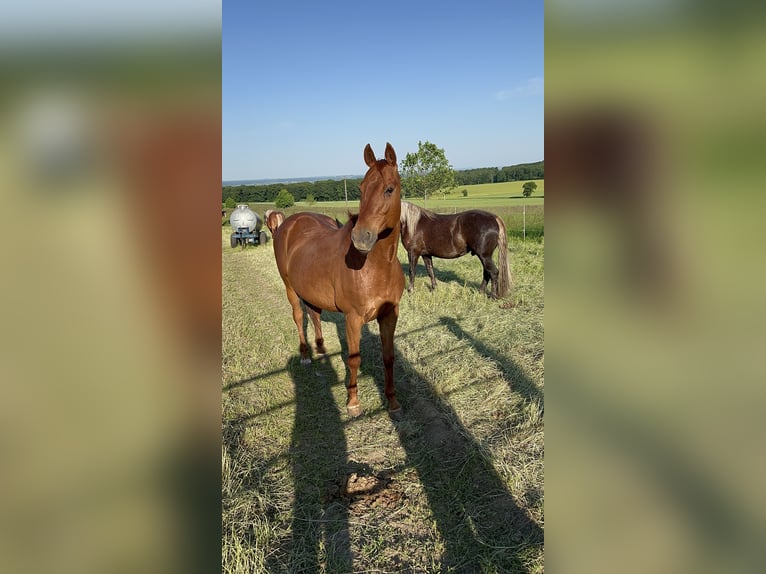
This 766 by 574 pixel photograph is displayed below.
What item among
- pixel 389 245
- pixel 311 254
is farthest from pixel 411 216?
pixel 389 245

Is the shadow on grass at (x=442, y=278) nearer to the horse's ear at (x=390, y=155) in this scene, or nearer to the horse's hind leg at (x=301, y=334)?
the horse's hind leg at (x=301, y=334)

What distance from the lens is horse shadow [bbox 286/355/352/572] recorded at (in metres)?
2.56

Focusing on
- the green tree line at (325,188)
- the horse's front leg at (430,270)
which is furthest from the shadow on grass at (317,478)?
the green tree line at (325,188)

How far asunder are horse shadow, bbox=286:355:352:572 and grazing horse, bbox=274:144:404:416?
38cm

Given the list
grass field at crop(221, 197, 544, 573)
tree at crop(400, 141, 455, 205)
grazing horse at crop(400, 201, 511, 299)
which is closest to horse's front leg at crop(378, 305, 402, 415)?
grass field at crop(221, 197, 544, 573)

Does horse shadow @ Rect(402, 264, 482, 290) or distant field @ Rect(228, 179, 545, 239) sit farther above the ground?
distant field @ Rect(228, 179, 545, 239)

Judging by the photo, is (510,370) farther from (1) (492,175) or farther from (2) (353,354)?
(1) (492,175)

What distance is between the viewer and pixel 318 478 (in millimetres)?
3268

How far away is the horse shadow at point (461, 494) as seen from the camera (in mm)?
2533
